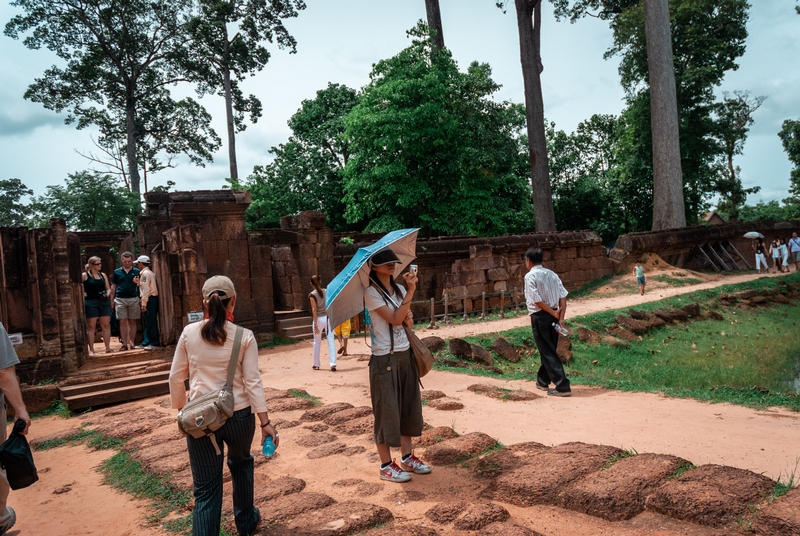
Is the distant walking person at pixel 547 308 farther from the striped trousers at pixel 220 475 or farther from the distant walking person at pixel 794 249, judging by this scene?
the distant walking person at pixel 794 249

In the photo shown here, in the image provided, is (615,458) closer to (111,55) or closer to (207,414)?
(207,414)

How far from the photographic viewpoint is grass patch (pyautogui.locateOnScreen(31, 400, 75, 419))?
8211 mm

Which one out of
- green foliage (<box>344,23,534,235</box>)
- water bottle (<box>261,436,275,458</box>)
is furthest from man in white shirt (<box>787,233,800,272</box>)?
water bottle (<box>261,436,275,458</box>)

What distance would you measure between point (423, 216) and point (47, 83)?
1867cm

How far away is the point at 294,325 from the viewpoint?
13500 millimetres

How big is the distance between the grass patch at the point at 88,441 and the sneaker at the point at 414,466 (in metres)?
3.57

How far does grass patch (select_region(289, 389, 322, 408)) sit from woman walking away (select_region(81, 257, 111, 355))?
438 centimetres

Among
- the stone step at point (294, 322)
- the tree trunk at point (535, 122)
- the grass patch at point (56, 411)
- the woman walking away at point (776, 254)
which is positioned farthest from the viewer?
the tree trunk at point (535, 122)

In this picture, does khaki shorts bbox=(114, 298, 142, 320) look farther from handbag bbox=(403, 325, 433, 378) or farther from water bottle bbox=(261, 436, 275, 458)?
water bottle bbox=(261, 436, 275, 458)

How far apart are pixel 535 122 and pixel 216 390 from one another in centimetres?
2125

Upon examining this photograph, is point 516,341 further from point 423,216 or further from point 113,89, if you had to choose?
point 113,89

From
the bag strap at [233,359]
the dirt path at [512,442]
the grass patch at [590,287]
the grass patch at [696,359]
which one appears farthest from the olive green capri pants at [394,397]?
the grass patch at [590,287]

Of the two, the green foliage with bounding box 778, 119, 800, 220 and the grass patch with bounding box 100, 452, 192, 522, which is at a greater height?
the green foliage with bounding box 778, 119, 800, 220

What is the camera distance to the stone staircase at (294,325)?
1324cm
